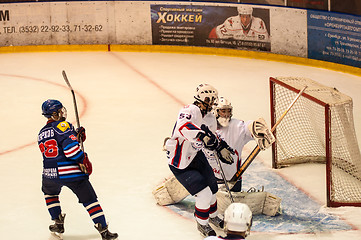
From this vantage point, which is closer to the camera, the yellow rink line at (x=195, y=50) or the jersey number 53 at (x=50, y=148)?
the jersey number 53 at (x=50, y=148)

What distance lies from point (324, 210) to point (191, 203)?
1098mm

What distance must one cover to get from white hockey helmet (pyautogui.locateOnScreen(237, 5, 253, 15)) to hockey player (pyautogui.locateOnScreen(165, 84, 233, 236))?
6964mm

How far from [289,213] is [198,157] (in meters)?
0.99

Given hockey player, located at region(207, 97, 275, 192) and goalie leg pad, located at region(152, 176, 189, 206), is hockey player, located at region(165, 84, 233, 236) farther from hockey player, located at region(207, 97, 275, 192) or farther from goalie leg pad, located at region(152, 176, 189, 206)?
goalie leg pad, located at region(152, 176, 189, 206)

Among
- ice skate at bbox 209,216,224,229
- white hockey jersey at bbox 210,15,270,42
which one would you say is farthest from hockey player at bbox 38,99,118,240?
white hockey jersey at bbox 210,15,270,42

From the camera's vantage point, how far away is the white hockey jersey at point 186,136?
16.9ft

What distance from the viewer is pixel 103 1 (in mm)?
13305

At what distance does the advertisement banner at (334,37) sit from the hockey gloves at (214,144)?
5.96 meters

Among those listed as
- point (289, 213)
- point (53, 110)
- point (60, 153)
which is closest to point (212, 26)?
point (289, 213)

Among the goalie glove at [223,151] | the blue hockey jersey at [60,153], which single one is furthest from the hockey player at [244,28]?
the blue hockey jersey at [60,153]

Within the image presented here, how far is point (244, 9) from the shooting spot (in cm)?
1223

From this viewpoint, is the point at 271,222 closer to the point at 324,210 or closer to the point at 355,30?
the point at 324,210

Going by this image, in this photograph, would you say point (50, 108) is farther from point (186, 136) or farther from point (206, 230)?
point (206, 230)

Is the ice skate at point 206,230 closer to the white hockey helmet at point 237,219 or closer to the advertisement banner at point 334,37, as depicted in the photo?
the white hockey helmet at point 237,219
